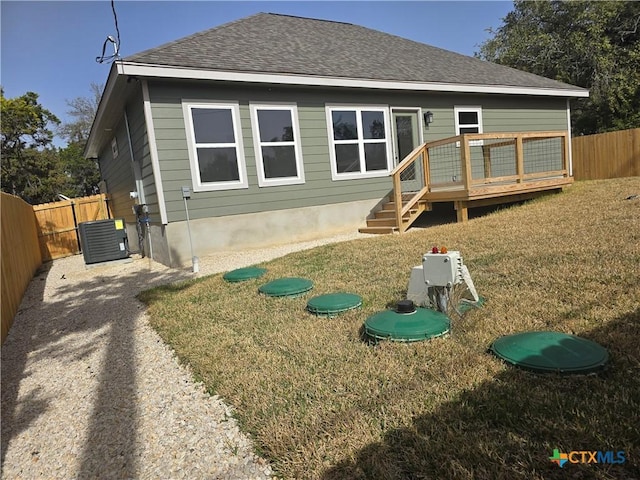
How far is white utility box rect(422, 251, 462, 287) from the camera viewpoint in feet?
9.87

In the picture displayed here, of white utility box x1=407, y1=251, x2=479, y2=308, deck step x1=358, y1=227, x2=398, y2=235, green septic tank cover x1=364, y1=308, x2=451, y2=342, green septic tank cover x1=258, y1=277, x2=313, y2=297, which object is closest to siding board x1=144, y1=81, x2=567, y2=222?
deck step x1=358, y1=227, x2=398, y2=235

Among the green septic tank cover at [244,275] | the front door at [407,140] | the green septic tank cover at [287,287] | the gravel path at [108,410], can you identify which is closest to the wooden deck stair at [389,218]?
the front door at [407,140]

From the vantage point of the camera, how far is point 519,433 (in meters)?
1.83

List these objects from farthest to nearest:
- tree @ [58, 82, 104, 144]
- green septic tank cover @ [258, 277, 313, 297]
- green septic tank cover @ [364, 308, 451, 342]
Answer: tree @ [58, 82, 104, 144]
green septic tank cover @ [258, 277, 313, 297]
green septic tank cover @ [364, 308, 451, 342]

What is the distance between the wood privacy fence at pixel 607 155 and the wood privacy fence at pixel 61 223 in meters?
17.7

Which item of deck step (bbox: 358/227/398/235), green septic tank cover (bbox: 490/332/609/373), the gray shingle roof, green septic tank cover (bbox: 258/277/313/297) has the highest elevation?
the gray shingle roof

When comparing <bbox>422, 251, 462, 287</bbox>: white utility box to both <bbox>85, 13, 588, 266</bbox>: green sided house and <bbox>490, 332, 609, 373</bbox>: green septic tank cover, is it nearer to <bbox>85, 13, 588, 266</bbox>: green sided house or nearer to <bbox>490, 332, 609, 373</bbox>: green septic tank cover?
<bbox>490, 332, 609, 373</bbox>: green septic tank cover

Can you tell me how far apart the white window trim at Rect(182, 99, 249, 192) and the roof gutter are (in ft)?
1.75

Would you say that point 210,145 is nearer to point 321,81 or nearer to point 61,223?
point 321,81

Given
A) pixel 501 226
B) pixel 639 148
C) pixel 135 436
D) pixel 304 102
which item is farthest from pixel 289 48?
pixel 639 148

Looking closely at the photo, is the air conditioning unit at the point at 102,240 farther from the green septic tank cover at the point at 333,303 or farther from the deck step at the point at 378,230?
the green septic tank cover at the point at 333,303

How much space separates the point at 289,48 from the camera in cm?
966

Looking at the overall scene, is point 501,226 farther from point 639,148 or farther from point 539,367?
point 639,148

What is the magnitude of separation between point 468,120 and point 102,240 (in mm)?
9997
